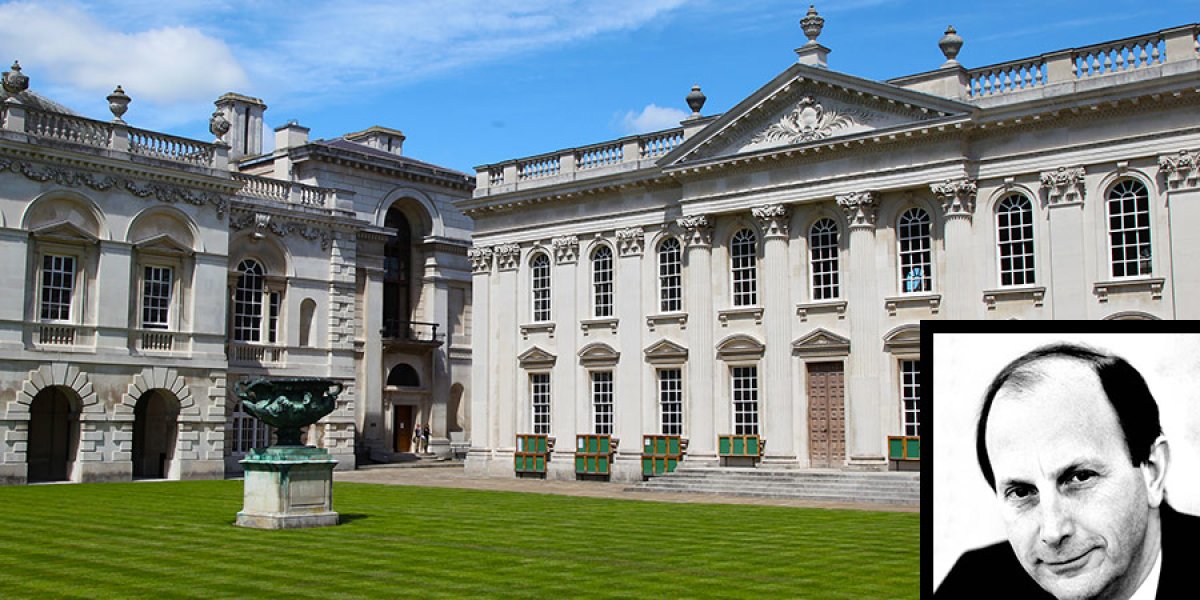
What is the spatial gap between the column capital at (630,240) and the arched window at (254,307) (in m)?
13.9

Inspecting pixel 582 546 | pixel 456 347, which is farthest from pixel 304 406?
pixel 456 347

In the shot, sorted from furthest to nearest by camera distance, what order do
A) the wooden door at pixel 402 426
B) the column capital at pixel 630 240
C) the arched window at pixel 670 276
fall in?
the wooden door at pixel 402 426
the column capital at pixel 630 240
the arched window at pixel 670 276

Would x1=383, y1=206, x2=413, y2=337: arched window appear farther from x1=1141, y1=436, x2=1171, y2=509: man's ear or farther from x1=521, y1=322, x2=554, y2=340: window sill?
x1=1141, y1=436, x2=1171, y2=509: man's ear

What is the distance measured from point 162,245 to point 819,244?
2122 centimetres

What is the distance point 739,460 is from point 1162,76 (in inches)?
591

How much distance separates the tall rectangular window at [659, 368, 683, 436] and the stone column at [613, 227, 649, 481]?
664mm

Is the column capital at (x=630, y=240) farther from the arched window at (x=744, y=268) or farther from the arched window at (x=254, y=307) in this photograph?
the arched window at (x=254, y=307)

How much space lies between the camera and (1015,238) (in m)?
30.0

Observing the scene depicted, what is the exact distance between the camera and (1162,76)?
27.3 meters

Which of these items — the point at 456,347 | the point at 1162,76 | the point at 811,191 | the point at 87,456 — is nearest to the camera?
the point at 1162,76

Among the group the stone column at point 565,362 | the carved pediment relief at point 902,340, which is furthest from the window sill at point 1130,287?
the stone column at point 565,362

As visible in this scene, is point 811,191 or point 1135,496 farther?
point 811,191

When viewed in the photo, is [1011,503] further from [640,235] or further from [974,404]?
[640,235]

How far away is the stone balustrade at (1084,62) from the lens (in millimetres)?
27406
